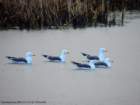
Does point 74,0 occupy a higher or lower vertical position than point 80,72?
higher

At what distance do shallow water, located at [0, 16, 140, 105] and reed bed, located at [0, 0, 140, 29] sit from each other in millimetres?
61

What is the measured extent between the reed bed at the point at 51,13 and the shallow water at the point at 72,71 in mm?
61

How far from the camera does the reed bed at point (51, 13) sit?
2.25 metres

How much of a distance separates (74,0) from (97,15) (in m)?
0.21

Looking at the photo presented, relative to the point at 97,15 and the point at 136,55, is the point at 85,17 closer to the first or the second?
the point at 97,15

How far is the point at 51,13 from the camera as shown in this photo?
7.46ft

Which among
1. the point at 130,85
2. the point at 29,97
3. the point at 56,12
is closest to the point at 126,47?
the point at 130,85

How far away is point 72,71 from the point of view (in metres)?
2.27

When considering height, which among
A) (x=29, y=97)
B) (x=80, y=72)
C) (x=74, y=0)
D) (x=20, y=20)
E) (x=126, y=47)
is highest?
(x=74, y=0)

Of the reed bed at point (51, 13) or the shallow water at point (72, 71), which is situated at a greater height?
the reed bed at point (51, 13)

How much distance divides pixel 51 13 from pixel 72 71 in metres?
0.47

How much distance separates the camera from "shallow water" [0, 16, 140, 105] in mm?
2254

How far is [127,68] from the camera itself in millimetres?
2262

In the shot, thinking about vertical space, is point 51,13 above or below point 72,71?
above
